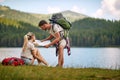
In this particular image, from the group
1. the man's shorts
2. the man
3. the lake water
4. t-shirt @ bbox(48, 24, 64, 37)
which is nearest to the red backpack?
the man's shorts

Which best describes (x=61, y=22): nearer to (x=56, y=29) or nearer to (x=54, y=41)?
(x=56, y=29)

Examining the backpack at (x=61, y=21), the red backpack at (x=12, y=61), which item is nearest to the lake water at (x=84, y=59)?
the backpack at (x=61, y=21)

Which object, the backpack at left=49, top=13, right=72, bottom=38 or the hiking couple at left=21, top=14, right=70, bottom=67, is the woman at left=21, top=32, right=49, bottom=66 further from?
the backpack at left=49, top=13, right=72, bottom=38

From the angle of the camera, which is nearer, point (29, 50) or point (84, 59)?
point (29, 50)

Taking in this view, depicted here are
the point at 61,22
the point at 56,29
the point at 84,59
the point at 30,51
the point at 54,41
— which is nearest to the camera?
the point at 54,41

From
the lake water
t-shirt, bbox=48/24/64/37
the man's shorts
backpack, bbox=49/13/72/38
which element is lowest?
the lake water

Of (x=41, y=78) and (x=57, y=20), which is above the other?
(x=57, y=20)

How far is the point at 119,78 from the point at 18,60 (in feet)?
14.8

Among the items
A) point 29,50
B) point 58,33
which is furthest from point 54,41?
point 29,50

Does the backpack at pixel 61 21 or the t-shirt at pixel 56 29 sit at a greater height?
the backpack at pixel 61 21

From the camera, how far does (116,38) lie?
564ft

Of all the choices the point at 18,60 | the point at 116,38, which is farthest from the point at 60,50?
the point at 116,38

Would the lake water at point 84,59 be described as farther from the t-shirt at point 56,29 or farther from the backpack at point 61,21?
the backpack at point 61,21

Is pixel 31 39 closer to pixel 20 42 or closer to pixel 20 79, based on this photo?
pixel 20 79
